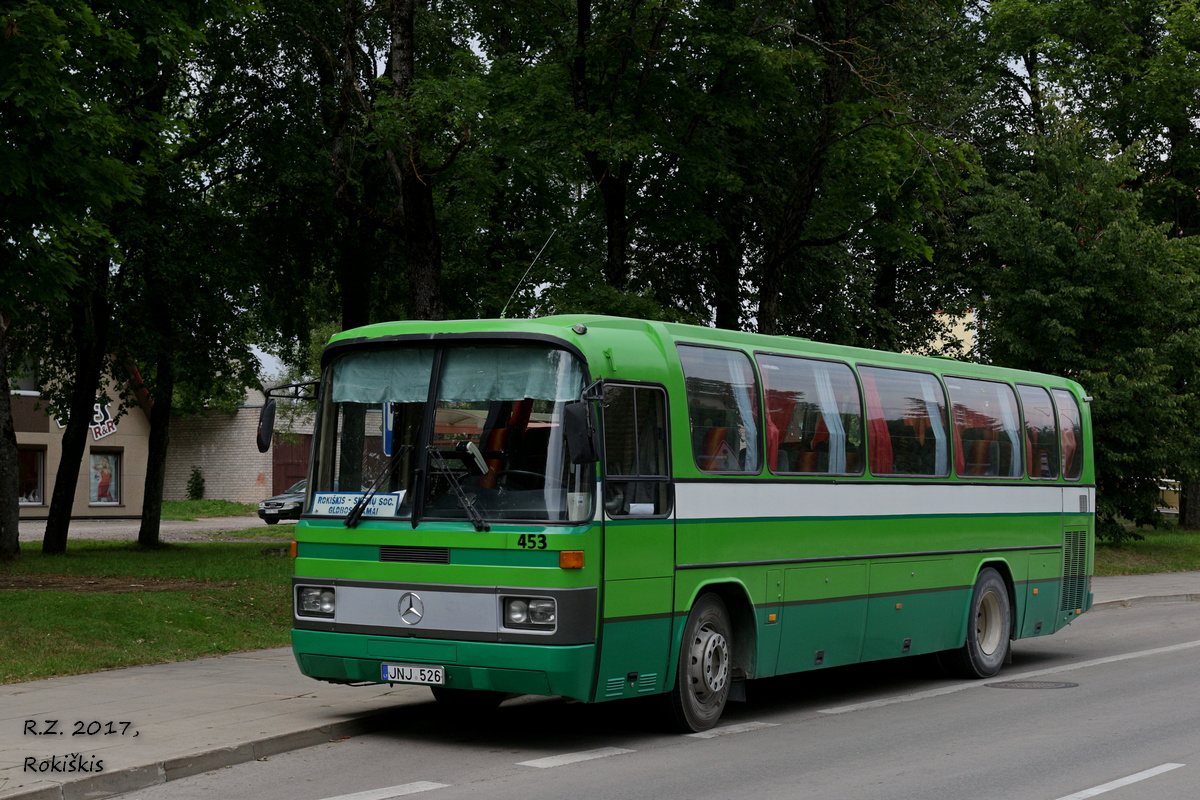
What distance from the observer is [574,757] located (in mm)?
9297

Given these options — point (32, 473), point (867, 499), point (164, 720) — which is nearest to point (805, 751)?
point (867, 499)

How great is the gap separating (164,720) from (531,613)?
2916mm

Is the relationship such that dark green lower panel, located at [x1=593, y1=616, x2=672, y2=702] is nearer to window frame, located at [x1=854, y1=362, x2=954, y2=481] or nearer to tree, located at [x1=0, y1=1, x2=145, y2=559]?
window frame, located at [x1=854, y1=362, x2=954, y2=481]

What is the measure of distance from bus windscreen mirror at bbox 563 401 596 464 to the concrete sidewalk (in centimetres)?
286

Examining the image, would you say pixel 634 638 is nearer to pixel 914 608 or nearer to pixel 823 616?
pixel 823 616

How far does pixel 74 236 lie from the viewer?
18.2 m

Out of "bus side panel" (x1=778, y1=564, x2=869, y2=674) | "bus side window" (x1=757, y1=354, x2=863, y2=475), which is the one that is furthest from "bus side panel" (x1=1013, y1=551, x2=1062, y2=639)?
"bus side window" (x1=757, y1=354, x2=863, y2=475)

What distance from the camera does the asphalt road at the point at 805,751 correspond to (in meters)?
8.18

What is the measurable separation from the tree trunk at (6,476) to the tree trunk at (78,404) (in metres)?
2.67

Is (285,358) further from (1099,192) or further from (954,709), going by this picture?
(954,709)

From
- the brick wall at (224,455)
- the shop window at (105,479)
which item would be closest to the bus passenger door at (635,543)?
the shop window at (105,479)

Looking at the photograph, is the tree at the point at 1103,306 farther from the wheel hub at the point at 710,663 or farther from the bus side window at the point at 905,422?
the wheel hub at the point at 710,663

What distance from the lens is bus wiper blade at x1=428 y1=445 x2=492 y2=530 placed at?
9.34 metres

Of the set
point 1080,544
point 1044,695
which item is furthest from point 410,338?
point 1080,544
